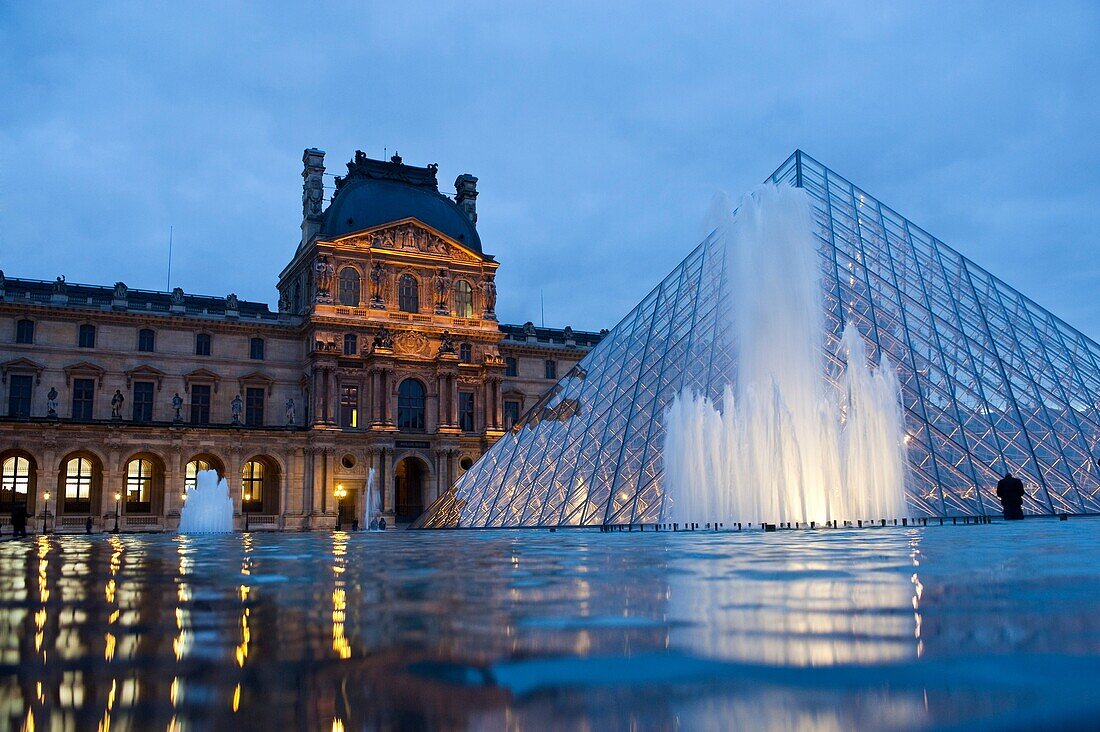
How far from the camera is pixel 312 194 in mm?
56250

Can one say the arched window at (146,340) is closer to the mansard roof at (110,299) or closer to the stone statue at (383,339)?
the mansard roof at (110,299)

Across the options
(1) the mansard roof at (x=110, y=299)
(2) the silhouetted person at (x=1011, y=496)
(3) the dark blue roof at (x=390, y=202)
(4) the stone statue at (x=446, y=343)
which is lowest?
(2) the silhouetted person at (x=1011, y=496)

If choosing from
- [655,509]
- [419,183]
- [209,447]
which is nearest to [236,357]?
[209,447]

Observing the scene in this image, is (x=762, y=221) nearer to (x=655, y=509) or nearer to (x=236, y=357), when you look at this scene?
(x=655, y=509)

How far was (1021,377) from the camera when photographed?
79.1ft

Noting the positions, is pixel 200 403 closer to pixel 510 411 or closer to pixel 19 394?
pixel 19 394

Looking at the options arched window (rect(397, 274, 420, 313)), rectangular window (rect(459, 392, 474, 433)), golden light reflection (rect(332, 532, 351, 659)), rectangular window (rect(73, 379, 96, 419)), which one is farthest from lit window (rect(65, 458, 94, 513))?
golden light reflection (rect(332, 532, 351, 659))

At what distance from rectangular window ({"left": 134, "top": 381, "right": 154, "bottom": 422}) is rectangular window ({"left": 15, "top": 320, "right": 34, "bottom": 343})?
17.1 ft

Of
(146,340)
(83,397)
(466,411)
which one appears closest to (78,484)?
(83,397)

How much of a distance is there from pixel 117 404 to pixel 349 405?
11.0 meters

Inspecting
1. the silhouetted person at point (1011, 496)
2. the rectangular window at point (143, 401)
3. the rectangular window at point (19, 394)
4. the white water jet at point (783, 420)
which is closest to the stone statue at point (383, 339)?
the rectangular window at point (143, 401)

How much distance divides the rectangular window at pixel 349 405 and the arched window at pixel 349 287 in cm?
443

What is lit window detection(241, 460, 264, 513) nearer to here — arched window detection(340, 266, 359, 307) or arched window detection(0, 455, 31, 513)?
arched window detection(340, 266, 359, 307)

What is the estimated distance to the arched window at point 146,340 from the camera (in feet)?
159
